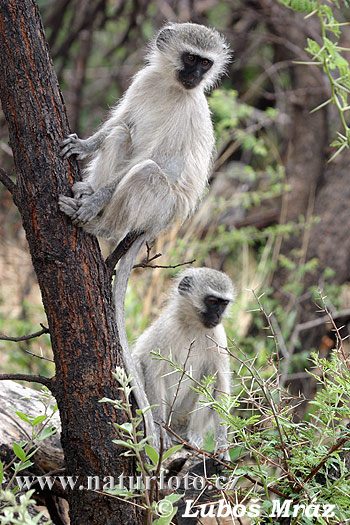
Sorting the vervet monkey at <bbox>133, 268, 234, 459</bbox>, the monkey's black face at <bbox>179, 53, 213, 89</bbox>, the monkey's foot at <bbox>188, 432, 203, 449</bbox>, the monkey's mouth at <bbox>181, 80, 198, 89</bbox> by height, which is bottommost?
the monkey's foot at <bbox>188, 432, 203, 449</bbox>

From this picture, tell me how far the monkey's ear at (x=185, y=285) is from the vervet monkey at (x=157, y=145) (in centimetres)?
61

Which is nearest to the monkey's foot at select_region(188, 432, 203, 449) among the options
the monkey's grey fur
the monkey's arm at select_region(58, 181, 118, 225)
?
the monkey's grey fur

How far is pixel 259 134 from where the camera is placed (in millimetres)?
9453

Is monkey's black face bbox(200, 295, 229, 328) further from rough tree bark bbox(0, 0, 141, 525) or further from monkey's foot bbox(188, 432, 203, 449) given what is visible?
rough tree bark bbox(0, 0, 141, 525)

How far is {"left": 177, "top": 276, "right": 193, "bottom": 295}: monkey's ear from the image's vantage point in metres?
4.20

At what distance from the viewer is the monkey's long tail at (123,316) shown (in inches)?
118

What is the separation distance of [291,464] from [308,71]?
6.02m

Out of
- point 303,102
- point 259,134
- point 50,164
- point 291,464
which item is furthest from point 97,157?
point 259,134

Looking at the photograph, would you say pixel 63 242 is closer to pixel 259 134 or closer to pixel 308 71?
pixel 308 71

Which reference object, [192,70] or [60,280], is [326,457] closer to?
[60,280]

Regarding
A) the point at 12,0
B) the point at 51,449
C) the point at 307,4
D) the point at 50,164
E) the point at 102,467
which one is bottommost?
the point at 51,449

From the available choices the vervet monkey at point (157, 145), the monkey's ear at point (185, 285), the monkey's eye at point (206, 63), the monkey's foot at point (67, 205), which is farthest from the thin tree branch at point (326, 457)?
the monkey's eye at point (206, 63)

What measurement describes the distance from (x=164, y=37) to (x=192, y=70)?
0.33 metres

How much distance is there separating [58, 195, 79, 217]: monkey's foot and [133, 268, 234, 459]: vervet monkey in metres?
1.52
